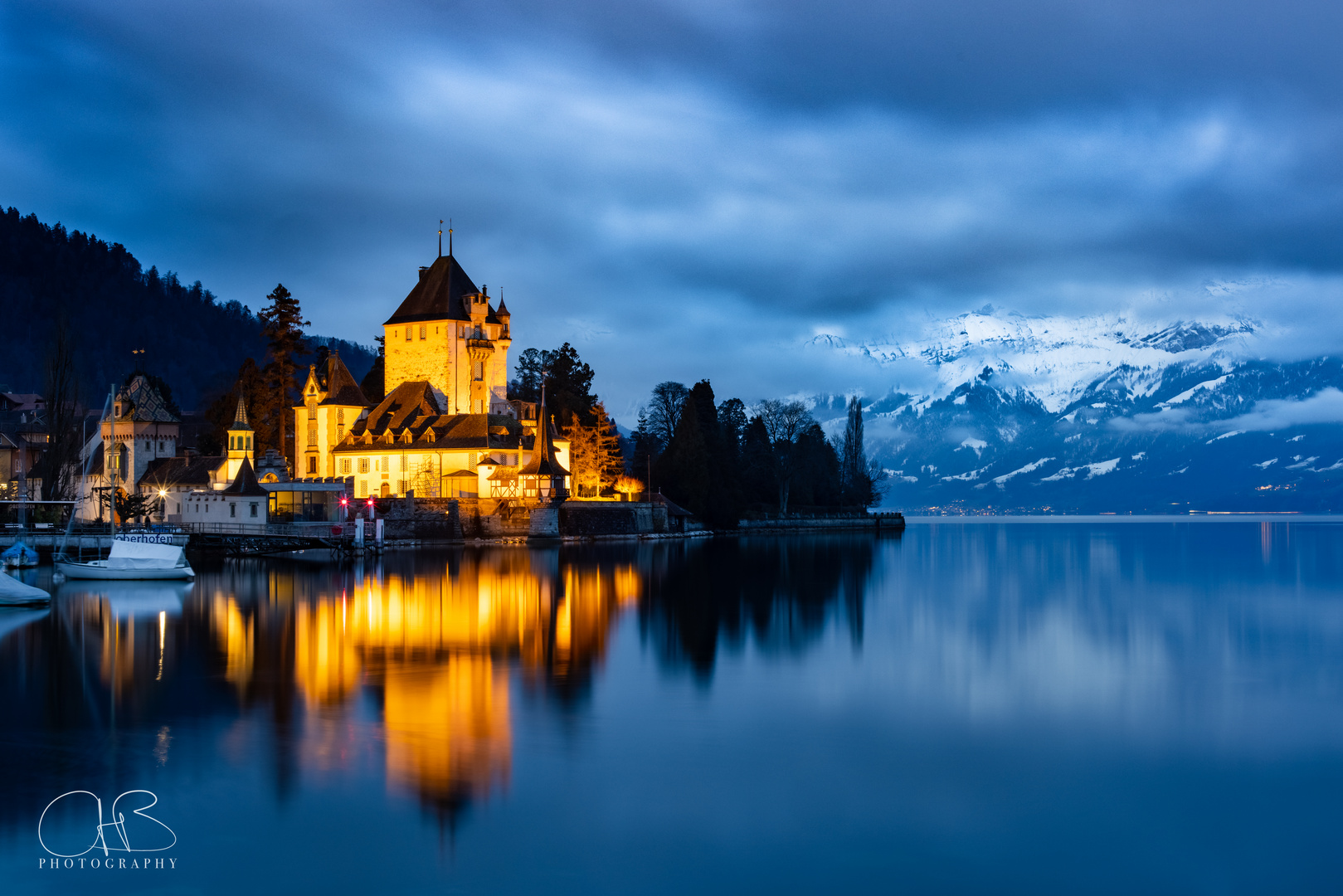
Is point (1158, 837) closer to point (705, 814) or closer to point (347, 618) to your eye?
point (705, 814)

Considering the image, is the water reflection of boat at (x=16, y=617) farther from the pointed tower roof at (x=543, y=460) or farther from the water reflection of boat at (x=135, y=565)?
the pointed tower roof at (x=543, y=460)

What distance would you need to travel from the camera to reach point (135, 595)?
36000 millimetres

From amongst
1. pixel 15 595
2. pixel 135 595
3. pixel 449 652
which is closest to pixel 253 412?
pixel 135 595

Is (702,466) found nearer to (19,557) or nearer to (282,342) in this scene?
(282,342)

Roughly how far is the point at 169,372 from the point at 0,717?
166 meters

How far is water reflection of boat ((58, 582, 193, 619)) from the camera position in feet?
103

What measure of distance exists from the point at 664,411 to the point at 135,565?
210 feet

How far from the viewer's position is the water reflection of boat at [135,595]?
3142cm

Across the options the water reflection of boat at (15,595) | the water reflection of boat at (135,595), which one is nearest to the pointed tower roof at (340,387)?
the water reflection of boat at (135,595)

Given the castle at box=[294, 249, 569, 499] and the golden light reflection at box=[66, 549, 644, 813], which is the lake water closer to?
the golden light reflection at box=[66, 549, 644, 813]

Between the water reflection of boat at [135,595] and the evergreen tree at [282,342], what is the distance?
36.6 metres

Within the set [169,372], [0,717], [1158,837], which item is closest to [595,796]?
[1158,837]

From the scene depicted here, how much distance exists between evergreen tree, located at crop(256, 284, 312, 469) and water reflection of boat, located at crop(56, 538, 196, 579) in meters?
34.9

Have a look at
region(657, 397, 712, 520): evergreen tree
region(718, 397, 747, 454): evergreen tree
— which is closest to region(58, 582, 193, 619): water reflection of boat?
region(657, 397, 712, 520): evergreen tree
